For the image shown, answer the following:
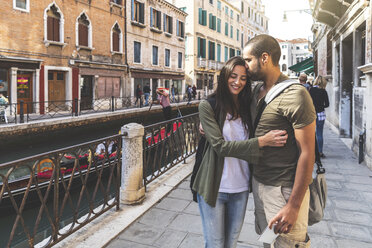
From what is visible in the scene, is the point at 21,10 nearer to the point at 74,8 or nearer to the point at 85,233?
the point at 74,8

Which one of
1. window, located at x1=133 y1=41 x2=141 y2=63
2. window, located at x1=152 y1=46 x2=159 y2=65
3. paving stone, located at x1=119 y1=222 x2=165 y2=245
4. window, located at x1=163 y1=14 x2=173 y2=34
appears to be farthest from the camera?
window, located at x1=163 y1=14 x2=173 y2=34

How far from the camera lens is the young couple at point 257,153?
62.0 inches

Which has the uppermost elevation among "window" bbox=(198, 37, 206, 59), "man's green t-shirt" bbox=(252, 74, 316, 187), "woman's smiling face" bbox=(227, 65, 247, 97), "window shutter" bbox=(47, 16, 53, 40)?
"window" bbox=(198, 37, 206, 59)

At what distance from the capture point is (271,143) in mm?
1598

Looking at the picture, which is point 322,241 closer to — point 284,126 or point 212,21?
point 284,126

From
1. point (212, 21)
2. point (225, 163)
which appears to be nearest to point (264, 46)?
point (225, 163)

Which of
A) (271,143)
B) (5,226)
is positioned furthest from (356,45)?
(5,226)

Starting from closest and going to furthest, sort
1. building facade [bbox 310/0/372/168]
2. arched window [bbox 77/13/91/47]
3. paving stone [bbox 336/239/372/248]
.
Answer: paving stone [bbox 336/239/372/248] < building facade [bbox 310/0/372/168] < arched window [bbox 77/13/91/47]

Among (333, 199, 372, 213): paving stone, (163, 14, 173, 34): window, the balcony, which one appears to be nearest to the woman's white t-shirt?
(333, 199, 372, 213): paving stone

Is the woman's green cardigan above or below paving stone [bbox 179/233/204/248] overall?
above

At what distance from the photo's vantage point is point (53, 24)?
16641 mm

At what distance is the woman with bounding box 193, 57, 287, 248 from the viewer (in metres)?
1.81

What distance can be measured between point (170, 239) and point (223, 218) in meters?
1.29

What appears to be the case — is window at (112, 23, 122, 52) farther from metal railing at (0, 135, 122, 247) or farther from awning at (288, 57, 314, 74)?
metal railing at (0, 135, 122, 247)
